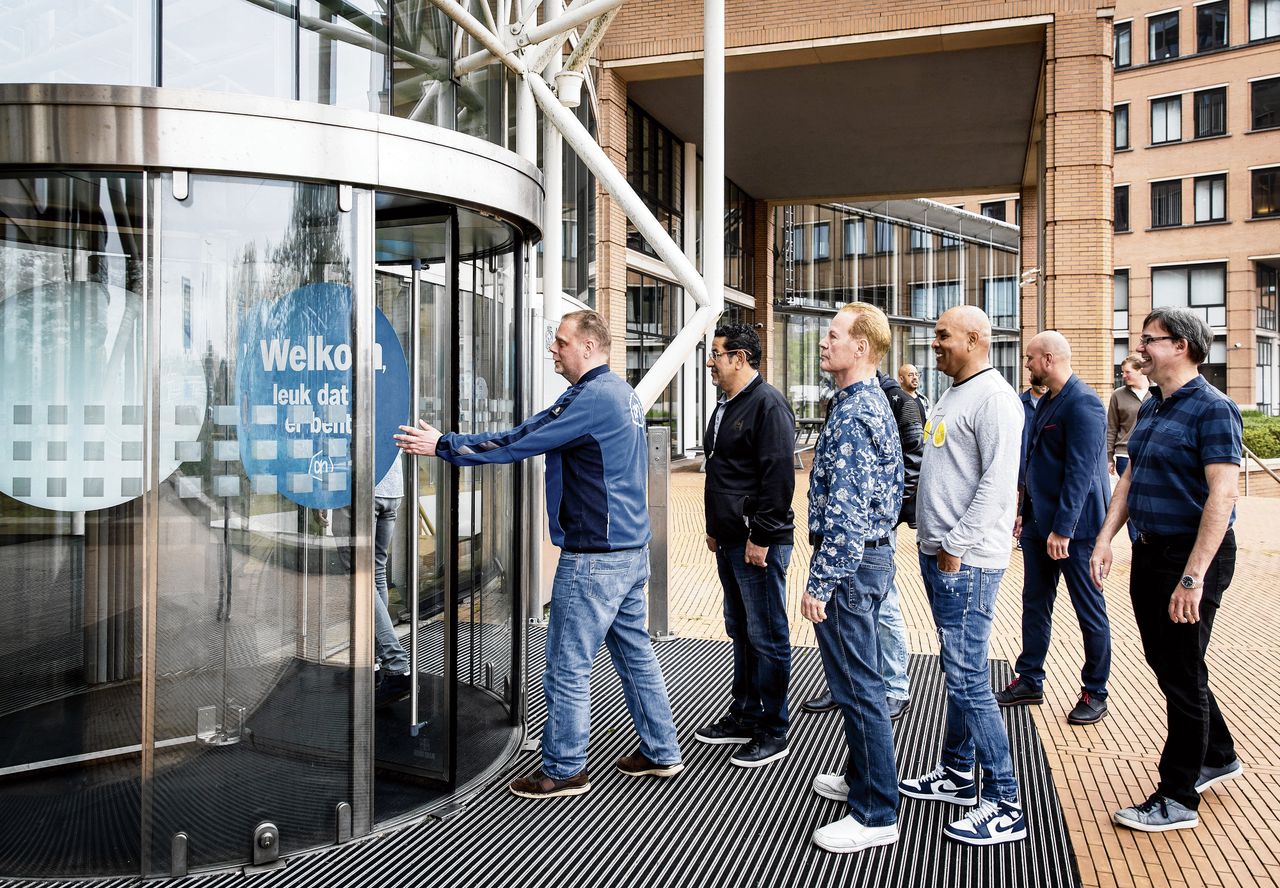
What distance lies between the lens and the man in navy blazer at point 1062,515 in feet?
16.3

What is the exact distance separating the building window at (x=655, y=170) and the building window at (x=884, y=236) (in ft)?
45.6

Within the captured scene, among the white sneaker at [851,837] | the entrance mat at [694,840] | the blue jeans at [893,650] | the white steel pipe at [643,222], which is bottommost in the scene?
the entrance mat at [694,840]

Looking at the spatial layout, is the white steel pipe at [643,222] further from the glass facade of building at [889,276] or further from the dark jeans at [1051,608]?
the glass facade of building at [889,276]

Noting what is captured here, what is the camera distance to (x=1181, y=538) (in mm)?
3787

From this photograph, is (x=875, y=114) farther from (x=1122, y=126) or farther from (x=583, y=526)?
(x=1122, y=126)

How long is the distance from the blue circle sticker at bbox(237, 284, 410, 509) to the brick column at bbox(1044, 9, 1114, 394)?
13.4m

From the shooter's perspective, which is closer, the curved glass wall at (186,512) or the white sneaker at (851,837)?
the curved glass wall at (186,512)

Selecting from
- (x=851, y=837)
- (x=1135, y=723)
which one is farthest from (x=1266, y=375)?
(x=851, y=837)

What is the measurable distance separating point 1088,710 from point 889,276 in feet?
106

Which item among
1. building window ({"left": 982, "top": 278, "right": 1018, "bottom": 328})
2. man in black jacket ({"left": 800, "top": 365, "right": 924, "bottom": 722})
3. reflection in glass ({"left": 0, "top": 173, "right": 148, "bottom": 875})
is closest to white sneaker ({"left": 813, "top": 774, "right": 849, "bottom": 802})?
man in black jacket ({"left": 800, "top": 365, "right": 924, "bottom": 722})

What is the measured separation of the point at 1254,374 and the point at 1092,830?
4168 centimetres

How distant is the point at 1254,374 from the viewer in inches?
1548

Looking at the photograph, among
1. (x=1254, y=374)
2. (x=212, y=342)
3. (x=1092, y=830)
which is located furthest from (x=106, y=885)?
(x=1254, y=374)

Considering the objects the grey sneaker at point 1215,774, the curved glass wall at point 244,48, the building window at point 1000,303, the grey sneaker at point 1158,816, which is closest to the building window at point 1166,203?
the building window at point 1000,303
